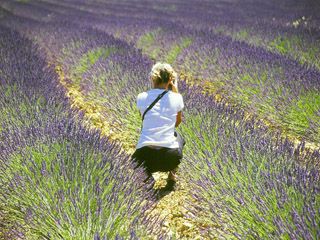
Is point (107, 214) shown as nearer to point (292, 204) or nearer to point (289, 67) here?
point (292, 204)

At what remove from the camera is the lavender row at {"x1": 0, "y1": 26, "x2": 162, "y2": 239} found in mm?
1185

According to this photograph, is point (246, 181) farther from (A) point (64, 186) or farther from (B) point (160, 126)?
(A) point (64, 186)

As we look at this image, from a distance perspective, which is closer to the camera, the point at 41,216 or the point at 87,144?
the point at 41,216

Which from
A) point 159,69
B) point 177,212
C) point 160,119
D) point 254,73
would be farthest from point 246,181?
point 254,73

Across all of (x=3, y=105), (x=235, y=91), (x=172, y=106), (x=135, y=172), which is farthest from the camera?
(x=235, y=91)

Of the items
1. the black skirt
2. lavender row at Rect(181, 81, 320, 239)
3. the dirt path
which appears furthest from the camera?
the black skirt

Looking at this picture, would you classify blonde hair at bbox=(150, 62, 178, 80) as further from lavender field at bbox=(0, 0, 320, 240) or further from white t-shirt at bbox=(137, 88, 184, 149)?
lavender field at bbox=(0, 0, 320, 240)

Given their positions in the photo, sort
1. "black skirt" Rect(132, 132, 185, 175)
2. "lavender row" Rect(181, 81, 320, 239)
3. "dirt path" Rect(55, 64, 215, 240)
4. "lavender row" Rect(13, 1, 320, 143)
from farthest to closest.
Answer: "lavender row" Rect(13, 1, 320, 143), "black skirt" Rect(132, 132, 185, 175), "dirt path" Rect(55, 64, 215, 240), "lavender row" Rect(181, 81, 320, 239)

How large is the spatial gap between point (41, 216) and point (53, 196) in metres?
0.11

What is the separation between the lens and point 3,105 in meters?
2.08

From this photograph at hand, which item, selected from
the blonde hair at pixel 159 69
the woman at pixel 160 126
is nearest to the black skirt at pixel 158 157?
the woman at pixel 160 126

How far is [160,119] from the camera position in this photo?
1.72 meters

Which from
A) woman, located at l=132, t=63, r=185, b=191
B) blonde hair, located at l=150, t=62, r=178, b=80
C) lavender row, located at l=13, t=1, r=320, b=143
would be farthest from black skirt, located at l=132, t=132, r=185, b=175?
lavender row, located at l=13, t=1, r=320, b=143

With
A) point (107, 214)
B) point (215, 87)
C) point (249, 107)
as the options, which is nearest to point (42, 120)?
point (107, 214)
